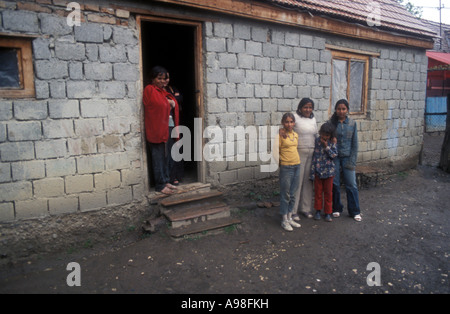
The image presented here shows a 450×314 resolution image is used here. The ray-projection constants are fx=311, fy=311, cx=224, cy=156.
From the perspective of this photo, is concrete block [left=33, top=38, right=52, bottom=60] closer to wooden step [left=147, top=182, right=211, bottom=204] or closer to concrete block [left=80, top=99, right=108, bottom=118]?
concrete block [left=80, top=99, right=108, bottom=118]

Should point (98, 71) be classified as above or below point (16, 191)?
above

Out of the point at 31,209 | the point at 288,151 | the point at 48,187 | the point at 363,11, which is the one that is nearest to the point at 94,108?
the point at 48,187

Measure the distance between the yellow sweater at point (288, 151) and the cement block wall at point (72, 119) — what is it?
6.47 feet

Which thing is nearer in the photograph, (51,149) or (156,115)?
(51,149)

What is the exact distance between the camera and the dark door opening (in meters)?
6.36

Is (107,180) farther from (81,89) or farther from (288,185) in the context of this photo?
(288,185)

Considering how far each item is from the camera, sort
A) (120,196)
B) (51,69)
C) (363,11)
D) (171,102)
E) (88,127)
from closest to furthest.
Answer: (51,69) < (88,127) < (120,196) < (171,102) < (363,11)

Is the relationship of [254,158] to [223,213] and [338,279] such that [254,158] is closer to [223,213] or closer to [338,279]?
[223,213]

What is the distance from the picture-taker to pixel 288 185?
4398mm

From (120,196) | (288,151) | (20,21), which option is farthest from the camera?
(288,151)

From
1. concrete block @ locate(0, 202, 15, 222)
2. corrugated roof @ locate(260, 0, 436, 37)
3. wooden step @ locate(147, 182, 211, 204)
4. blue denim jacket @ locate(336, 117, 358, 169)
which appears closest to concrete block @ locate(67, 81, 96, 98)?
concrete block @ locate(0, 202, 15, 222)

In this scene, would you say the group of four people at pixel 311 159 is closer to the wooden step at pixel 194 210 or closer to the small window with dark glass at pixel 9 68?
the wooden step at pixel 194 210

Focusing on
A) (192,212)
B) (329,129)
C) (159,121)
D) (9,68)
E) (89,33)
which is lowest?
(192,212)

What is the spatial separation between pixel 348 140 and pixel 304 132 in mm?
735
